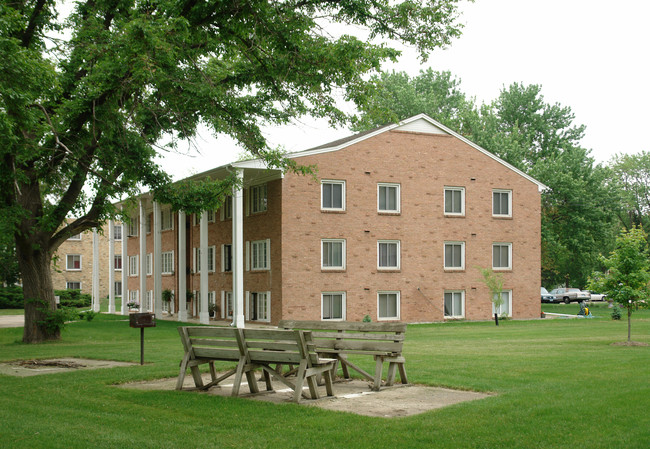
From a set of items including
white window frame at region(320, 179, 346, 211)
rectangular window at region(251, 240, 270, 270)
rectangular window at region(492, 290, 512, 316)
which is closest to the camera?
white window frame at region(320, 179, 346, 211)

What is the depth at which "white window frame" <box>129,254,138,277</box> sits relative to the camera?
54.1 meters

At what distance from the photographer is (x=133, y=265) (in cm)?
5475

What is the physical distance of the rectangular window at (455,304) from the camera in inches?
1491

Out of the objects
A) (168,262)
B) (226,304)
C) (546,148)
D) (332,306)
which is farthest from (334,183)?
(546,148)

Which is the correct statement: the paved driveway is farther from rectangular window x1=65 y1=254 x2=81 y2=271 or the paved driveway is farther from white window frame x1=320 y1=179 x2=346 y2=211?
rectangular window x1=65 y1=254 x2=81 y2=271

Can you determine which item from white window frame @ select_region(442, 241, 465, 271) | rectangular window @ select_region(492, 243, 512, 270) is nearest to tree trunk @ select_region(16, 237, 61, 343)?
white window frame @ select_region(442, 241, 465, 271)

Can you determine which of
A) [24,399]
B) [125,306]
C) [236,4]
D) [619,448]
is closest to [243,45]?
[236,4]

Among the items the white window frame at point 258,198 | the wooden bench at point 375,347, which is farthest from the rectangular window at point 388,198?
the wooden bench at point 375,347

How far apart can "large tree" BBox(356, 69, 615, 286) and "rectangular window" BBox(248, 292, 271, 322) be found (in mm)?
24398

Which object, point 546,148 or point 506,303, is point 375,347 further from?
point 546,148

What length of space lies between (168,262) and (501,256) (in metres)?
20.6

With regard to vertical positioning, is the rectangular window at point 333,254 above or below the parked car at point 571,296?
above

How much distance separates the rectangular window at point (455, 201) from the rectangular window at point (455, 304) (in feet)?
13.4

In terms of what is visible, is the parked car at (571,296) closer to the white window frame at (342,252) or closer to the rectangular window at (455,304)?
the rectangular window at (455,304)
